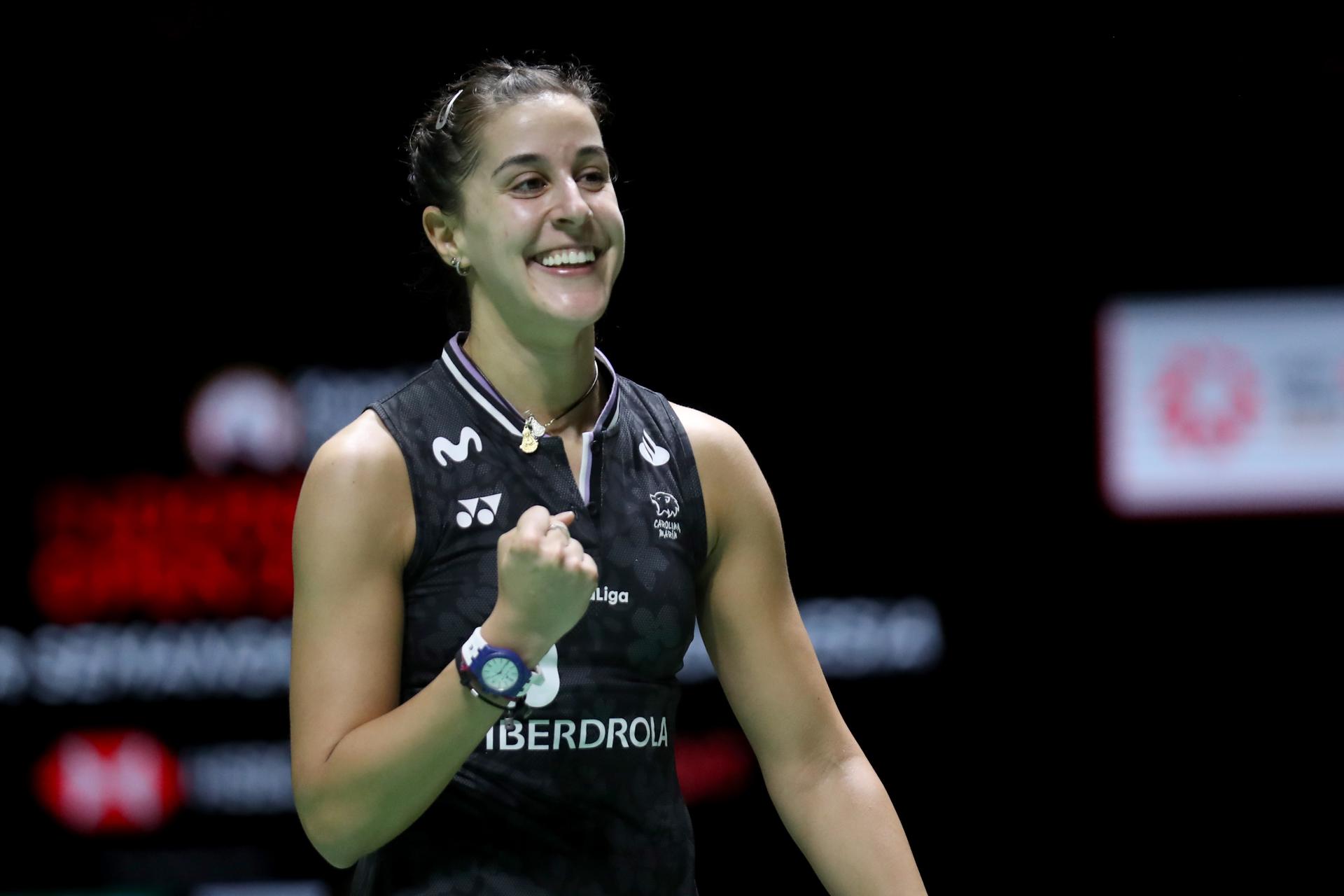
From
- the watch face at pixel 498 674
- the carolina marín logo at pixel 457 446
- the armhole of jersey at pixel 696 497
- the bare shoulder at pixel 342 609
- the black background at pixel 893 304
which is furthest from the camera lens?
the black background at pixel 893 304

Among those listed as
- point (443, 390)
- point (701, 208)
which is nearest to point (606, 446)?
point (443, 390)

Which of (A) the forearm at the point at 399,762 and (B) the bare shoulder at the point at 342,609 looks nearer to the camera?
(A) the forearm at the point at 399,762

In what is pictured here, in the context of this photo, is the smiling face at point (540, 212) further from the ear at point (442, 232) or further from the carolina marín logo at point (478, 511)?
the carolina marín logo at point (478, 511)

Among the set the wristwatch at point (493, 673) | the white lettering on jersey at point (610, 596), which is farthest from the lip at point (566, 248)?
the wristwatch at point (493, 673)

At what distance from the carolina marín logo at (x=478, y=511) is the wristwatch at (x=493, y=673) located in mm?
224

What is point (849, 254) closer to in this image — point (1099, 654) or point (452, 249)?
point (1099, 654)

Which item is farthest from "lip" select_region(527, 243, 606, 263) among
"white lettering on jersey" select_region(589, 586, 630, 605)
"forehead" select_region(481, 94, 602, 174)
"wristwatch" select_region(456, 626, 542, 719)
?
"wristwatch" select_region(456, 626, 542, 719)

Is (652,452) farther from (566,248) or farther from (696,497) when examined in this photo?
(566,248)

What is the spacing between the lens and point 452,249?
6.56ft

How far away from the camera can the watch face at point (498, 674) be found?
63.7 inches

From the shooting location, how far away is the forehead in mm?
1916

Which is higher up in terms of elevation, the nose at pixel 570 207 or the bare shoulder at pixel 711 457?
the nose at pixel 570 207

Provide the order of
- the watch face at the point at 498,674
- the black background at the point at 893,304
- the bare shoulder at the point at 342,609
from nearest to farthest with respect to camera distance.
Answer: the watch face at the point at 498,674 → the bare shoulder at the point at 342,609 → the black background at the point at 893,304

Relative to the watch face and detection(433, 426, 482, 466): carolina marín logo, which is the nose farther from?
the watch face
